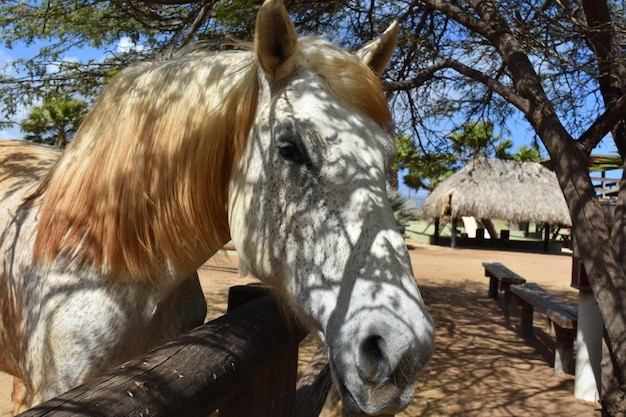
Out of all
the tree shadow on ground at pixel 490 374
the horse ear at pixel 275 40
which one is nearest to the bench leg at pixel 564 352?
the tree shadow on ground at pixel 490 374

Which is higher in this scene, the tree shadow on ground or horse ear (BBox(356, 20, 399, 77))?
horse ear (BBox(356, 20, 399, 77))

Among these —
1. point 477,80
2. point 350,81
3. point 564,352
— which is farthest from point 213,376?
point 564,352

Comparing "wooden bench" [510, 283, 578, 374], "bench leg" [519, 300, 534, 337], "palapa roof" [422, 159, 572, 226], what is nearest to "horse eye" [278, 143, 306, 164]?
"wooden bench" [510, 283, 578, 374]

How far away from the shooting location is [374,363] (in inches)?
47.9

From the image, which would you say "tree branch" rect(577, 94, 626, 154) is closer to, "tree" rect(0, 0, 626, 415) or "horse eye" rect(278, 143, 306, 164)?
"tree" rect(0, 0, 626, 415)

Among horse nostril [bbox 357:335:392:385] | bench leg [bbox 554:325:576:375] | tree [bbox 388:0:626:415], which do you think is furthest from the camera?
bench leg [bbox 554:325:576:375]

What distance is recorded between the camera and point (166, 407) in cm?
107

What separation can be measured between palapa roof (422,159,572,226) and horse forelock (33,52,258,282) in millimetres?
22061

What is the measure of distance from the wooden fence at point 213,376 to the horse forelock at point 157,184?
0.37 metres

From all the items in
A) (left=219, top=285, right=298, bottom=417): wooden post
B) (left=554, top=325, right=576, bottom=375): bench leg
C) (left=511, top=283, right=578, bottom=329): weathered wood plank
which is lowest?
(left=554, top=325, right=576, bottom=375): bench leg

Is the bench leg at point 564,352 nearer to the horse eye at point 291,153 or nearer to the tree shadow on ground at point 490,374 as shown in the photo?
the tree shadow on ground at point 490,374

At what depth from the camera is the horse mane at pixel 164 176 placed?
1.72 m

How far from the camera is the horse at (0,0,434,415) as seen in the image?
1432mm

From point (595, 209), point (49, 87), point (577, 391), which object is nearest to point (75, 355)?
point (595, 209)
